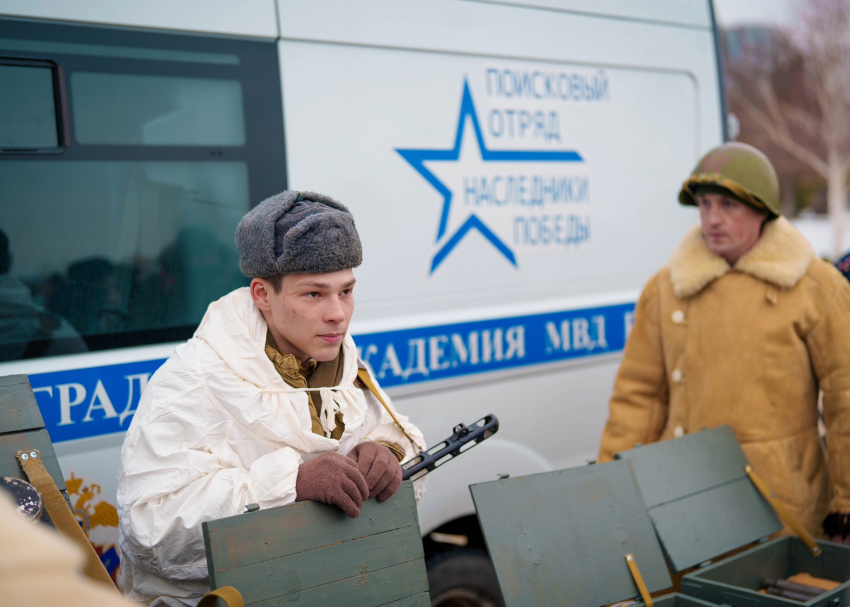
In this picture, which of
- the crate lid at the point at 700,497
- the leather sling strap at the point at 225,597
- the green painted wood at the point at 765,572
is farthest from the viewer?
the crate lid at the point at 700,497

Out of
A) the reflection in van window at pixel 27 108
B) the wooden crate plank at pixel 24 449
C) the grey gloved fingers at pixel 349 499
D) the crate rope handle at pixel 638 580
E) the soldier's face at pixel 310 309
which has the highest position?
the reflection in van window at pixel 27 108

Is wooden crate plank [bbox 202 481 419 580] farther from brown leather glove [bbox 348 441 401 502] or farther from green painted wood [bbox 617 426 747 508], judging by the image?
green painted wood [bbox 617 426 747 508]

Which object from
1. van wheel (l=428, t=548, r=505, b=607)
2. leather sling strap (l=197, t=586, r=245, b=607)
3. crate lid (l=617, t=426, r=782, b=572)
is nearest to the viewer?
leather sling strap (l=197, t=586, r=245, b=607)

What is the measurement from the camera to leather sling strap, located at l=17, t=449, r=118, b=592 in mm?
1590

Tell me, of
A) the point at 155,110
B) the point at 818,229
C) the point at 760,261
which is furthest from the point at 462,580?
the point at 818,229

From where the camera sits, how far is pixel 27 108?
84.6 inches

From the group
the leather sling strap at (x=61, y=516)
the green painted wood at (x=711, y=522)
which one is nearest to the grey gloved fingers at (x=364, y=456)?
the leather sling strap at (x=61, y=516)

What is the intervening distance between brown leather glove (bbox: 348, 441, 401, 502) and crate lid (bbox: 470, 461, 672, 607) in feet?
0.96

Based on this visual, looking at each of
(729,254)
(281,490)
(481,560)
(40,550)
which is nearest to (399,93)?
(729,254)

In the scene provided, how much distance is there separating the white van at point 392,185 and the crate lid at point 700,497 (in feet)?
2.48

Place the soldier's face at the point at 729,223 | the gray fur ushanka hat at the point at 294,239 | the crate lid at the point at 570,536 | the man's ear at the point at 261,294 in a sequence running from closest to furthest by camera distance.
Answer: the gray fur ushanka hat at the point at 294,239, the man's ear at the point at 261,294, the crate lid at the point at 570,536, the soldier's face at the point at 729,223

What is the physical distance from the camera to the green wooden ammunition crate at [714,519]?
91.4 inches

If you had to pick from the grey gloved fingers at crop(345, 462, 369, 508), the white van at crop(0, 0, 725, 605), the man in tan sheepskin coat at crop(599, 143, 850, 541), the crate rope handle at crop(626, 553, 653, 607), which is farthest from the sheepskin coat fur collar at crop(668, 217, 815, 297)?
the grey gloved fingers at crop(345, 462, 369, 508)

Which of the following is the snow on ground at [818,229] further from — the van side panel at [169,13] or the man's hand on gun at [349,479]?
the man's hand on gun at [349,479]
